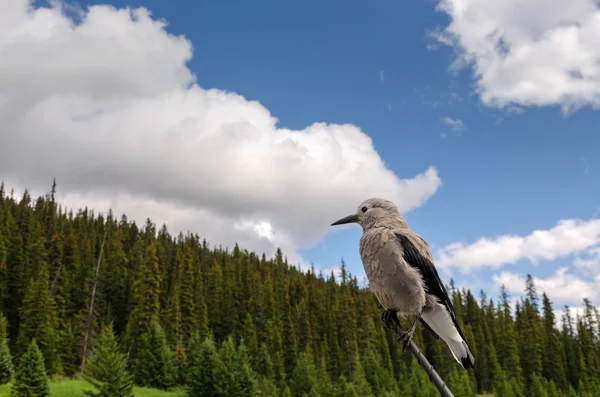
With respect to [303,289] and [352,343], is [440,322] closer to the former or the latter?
[352,343]

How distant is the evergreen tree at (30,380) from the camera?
121 ft

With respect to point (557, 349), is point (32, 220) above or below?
above

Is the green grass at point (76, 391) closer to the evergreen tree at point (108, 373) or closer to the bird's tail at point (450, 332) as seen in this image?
the evergreen tree at point (108, 373)

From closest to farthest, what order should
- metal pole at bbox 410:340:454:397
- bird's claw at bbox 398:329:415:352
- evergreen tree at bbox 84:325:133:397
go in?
metal pole at bbox 410:340:454:397 < bird's claw at bbox 398:329:415:352 < evergreen tree at bbox 84:325:133:397

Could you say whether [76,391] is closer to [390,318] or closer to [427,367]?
[390,318]

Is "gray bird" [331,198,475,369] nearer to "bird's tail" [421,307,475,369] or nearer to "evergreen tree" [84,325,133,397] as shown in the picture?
"bird's tail" [421,307,475,369]

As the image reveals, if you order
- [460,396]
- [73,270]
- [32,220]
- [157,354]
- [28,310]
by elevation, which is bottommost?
[460,396]

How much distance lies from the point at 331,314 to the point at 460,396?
40.0m

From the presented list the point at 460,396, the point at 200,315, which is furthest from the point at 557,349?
the point at 200,315

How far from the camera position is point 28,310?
2490 inches

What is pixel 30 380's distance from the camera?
37.2m

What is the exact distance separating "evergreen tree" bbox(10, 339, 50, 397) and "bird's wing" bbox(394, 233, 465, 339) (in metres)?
42.5

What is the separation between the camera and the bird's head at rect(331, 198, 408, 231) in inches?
161

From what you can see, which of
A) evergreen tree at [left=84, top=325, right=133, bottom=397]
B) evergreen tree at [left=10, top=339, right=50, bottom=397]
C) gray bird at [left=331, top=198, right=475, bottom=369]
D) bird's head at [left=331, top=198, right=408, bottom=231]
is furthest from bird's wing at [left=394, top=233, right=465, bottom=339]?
→ evergreen tree at [left=10, top=339, right=50, bottom=397]
